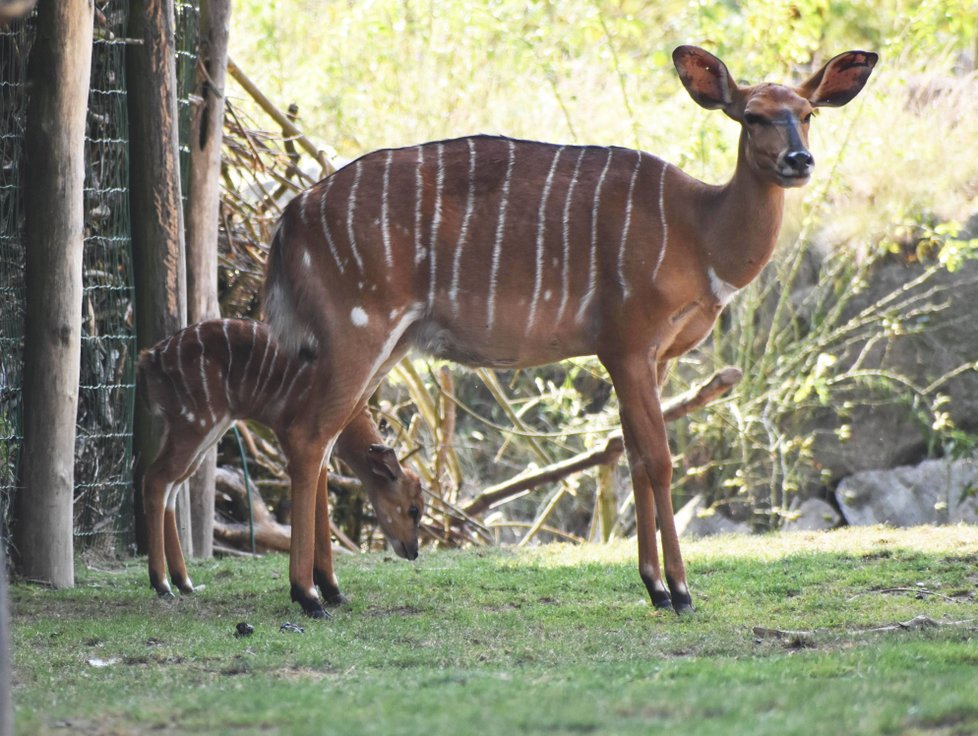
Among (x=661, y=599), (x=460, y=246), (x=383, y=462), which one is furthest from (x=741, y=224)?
(x=383, y=462)

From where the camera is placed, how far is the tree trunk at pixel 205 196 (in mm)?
7530

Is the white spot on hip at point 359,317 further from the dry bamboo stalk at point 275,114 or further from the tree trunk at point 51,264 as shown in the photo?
the dry bamboo stalk at point 275,114

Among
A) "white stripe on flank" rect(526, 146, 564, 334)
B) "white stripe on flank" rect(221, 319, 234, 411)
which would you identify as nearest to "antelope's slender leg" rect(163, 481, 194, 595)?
"white stripe on flank" rect(221, 319, 234, 411)

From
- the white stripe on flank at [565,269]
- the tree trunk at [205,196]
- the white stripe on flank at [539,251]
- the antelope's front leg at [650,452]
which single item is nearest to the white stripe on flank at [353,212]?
the white stripe on flank at [539,251]

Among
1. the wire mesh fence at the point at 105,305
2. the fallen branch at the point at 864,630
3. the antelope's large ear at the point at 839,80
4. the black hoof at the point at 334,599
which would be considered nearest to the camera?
the fallen branch at the point at 864,630

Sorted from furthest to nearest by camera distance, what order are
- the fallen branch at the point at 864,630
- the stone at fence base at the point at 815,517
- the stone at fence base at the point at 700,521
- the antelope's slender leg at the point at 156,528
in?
the stone at fence base at the point at 700,521 → the stone at fence base at the point at 815,517 → the antelope's slender leg at the point at 156,528 → the fallen branch at the point at 864,630

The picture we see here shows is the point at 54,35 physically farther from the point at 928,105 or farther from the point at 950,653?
the point at 928,105

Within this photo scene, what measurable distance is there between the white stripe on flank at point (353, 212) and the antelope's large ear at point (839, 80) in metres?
1.80

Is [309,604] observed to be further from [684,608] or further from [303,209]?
[303,209]

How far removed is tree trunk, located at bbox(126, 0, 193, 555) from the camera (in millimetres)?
7066

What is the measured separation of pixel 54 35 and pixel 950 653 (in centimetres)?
442

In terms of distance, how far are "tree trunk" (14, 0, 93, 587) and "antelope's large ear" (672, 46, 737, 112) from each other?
2.64 meters

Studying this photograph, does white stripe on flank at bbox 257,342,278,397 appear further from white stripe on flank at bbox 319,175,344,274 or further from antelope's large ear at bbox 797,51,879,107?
antelope's large ear at bbox 797,51,879,107

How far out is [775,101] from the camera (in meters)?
5.34
